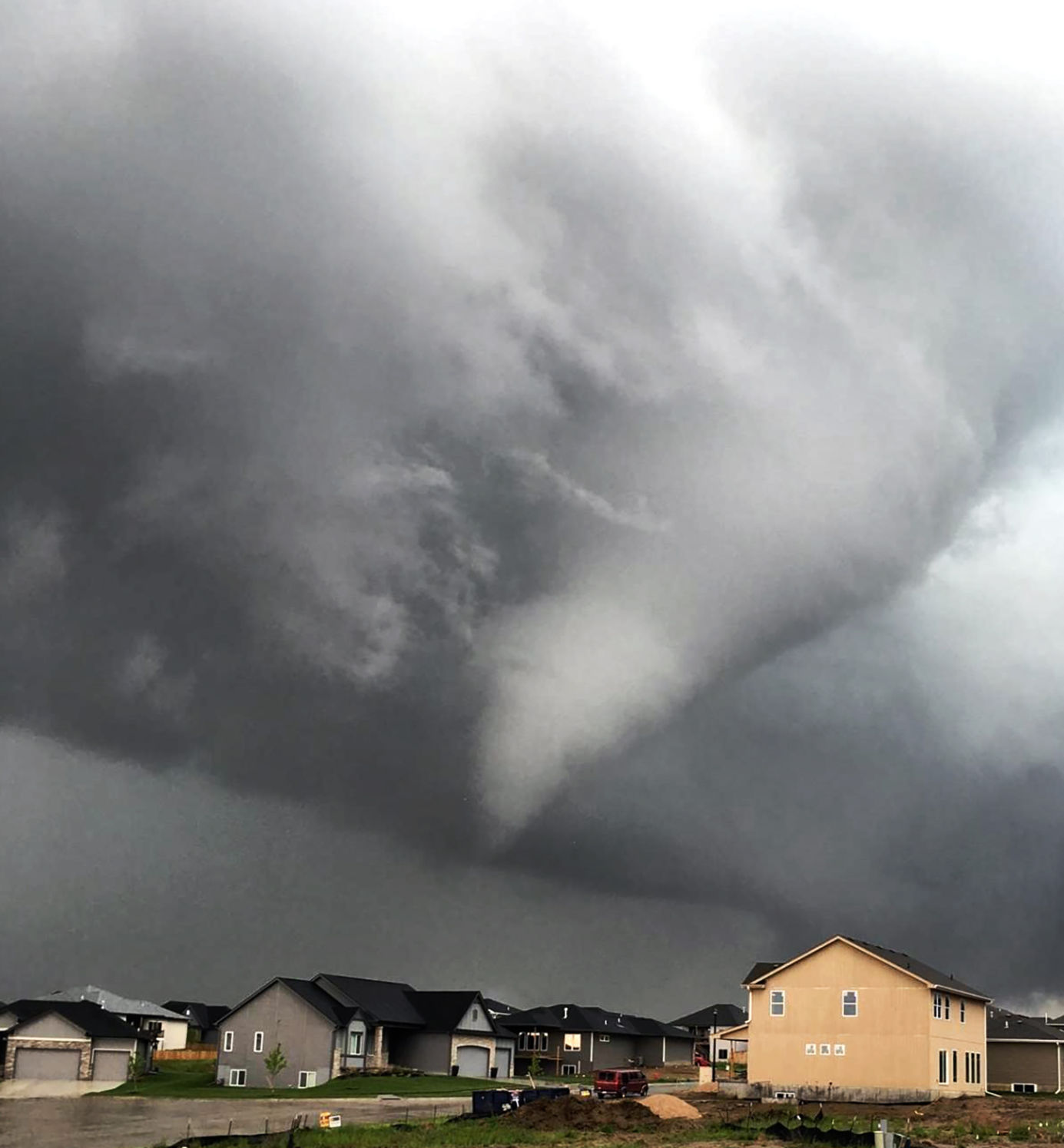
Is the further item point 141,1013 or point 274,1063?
point 141,1013

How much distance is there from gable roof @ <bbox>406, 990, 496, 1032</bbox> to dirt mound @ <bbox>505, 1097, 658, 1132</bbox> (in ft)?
170

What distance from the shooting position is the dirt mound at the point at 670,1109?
214ft

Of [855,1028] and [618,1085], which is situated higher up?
[855,1028]

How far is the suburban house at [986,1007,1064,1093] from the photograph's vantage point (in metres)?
105

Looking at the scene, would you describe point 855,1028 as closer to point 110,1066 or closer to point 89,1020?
point 110,1066

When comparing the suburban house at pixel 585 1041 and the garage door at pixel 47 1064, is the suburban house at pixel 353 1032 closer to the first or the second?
the garage door at pixel 47 1064

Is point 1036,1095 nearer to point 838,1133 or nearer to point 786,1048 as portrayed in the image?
point 786,1048

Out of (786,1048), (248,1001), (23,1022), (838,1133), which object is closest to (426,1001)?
(248,1001)

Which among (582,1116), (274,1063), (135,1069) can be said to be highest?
(582,1116)

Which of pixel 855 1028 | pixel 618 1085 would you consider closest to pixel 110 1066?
pixel 618 1085

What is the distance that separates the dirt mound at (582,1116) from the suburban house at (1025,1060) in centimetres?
5344

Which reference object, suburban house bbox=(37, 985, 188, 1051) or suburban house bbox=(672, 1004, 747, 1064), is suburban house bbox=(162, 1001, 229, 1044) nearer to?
suburban house bbox=(37, 985, 188, 1051)

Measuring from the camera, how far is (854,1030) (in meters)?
77.6

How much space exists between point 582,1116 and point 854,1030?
939 inches
